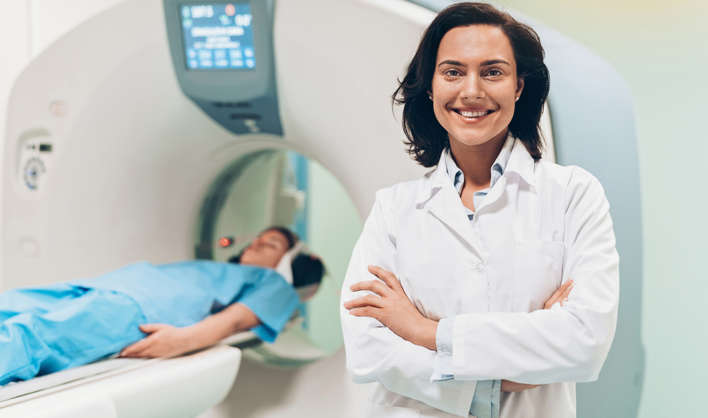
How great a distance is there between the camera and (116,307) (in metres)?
1.73

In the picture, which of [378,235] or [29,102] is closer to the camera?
[378,235]

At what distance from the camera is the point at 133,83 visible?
2.02 metres

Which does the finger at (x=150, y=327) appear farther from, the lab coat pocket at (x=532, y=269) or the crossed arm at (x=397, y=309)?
the lab coat pocket at (x=532, y=269)

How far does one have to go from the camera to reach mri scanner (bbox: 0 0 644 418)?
1.49 metres

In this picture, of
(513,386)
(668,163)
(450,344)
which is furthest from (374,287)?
(668,163)

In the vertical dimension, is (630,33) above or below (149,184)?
above

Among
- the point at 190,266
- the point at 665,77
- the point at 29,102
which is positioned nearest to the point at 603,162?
the point at 665,77

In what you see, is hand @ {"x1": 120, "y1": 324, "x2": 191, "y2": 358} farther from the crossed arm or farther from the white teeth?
the white teeth

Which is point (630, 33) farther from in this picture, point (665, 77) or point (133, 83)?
point (133, 83)

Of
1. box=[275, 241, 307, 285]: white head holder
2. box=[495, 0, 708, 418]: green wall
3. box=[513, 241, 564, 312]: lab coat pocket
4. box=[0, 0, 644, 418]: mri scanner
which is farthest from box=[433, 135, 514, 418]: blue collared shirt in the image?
box=[275, 241, 307, 285]: white head holder

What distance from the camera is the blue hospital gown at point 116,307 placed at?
1.51 m

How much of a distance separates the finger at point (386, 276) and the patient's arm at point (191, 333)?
83 centimetres

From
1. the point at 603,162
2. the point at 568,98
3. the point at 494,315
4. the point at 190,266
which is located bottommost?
the point at 190,266

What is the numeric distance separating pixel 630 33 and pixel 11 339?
1681 millimetres
